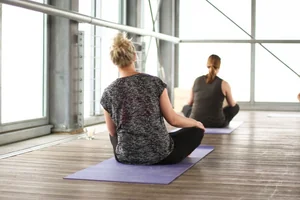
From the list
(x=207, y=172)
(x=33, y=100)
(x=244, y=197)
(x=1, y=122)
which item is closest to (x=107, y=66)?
(x=33, y=100)

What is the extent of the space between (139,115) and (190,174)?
49 cm

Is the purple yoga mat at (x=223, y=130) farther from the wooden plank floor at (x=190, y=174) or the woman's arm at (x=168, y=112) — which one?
the woman's arm at (x=168, y=112)

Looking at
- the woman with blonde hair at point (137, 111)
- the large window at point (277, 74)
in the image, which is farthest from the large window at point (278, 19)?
the woman with blonde hair at point (137, 111)

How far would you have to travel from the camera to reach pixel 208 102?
235 inches

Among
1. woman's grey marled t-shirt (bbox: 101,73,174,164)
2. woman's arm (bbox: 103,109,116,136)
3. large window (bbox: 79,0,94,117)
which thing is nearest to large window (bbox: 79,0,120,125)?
large window (bbox: 79,0,94,117)

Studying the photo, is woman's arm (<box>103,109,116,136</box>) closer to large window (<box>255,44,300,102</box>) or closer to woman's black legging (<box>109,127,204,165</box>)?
woman's black legging (<box>109,127,204,165</box>)

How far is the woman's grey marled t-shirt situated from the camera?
11.9 feet

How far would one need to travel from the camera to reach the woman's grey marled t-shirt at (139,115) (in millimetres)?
3633

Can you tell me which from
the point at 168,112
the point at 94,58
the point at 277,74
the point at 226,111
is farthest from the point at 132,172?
the point at 277,74

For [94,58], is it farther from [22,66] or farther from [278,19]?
[278,19]

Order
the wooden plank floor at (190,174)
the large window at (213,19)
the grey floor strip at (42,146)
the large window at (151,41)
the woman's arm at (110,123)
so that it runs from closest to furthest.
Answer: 1. the wooden plank floor at (190,174)
2. the woman's arm at (110,123)
3. the grey floor strip at (42,146)
4. the large window at (151,41)
5. the large window at (213,19)

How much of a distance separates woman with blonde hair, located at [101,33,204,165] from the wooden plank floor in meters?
0.29

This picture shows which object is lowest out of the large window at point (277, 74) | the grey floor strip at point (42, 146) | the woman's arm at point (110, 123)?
the grey floor strip at point (42, 146)

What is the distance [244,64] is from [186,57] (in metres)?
1.05
